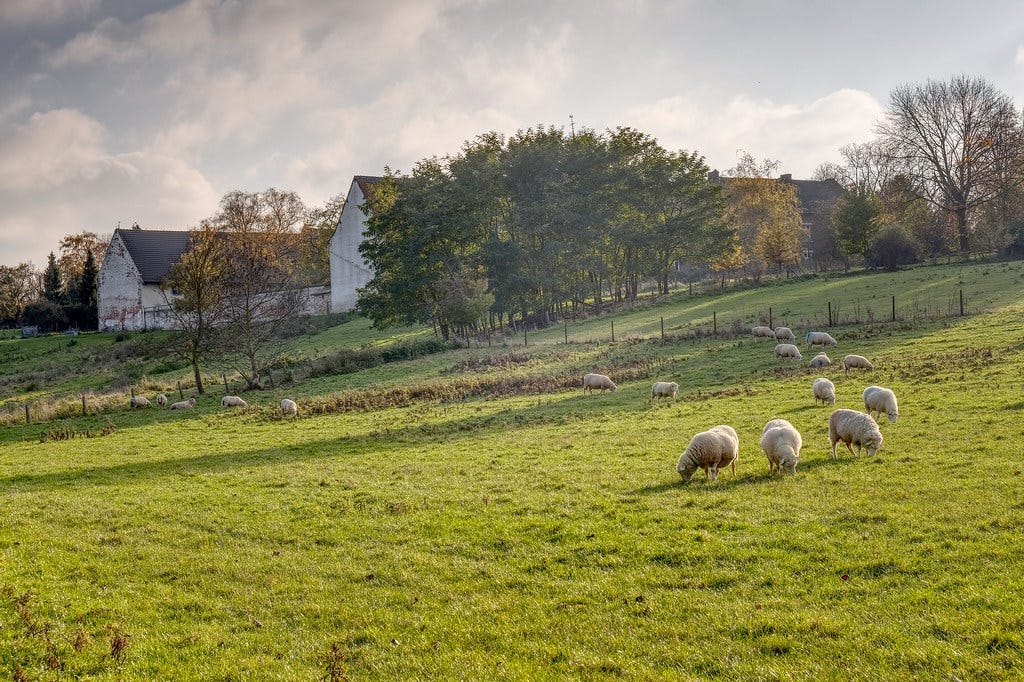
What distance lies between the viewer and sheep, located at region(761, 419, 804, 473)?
46.4 ft

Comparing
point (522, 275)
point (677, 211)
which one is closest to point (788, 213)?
point (677, 211)

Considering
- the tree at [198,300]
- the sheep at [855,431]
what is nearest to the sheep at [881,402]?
the sheep at [855,431]

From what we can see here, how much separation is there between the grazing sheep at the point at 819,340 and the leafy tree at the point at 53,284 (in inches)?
3612

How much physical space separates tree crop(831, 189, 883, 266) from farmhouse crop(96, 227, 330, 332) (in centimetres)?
5683

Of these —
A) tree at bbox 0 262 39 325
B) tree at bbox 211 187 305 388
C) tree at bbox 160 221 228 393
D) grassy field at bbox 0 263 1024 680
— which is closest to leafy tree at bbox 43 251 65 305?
tree at bbox 0 262 39 325

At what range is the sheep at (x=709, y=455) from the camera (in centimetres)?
1448

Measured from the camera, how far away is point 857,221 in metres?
69.7

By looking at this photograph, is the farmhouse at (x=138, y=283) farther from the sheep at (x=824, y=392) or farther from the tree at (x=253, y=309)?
the sheep at (x=824, y=392)

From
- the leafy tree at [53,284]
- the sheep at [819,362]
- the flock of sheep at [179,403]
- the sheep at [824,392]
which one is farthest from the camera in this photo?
the leafy tree at [53,284]

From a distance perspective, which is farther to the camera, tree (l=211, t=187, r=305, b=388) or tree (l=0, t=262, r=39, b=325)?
tree (l=0, t=262, r=39, b=325)

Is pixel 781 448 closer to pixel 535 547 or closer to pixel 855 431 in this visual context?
pixel 855 431

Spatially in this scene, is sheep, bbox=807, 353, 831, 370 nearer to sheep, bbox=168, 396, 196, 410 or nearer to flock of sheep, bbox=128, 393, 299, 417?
flock of sheep, bbox=128, 393, 299, 417

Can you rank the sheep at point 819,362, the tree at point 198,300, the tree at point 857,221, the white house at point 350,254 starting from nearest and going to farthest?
1. the sheep at point 819,362
2. the tree at point 198,300
3. the tree at point 857,221
4. the white house at point 350,254

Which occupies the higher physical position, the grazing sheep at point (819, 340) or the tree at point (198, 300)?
the tree at point (198, 300)
